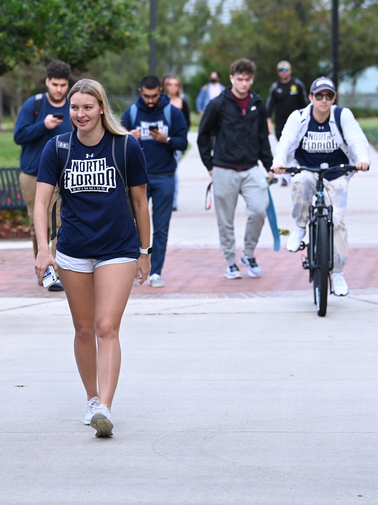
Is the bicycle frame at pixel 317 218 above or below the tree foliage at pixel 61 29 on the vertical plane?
below

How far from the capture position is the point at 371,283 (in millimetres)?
8742

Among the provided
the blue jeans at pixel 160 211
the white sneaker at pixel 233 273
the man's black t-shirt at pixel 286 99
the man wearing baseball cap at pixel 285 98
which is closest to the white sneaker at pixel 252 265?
the white sneaker at pixel 233 273

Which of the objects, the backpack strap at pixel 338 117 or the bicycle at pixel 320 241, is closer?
the bicycle at pixel 320 241

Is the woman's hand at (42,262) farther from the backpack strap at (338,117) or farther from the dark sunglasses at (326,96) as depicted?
the backpack strap at (338,117)

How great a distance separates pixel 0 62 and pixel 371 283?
7.13 meters

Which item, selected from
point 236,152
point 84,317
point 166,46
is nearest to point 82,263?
point 84,317

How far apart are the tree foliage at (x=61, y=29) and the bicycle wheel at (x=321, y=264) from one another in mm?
6244

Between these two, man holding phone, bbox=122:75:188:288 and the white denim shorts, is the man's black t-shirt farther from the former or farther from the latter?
the white denim shorts

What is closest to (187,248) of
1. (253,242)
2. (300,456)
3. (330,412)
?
(253,242)

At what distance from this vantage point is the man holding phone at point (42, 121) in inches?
322

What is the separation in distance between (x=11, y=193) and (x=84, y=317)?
29.1 feet

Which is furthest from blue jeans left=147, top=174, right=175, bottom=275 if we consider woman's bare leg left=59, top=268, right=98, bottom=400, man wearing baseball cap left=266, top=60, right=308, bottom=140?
man wearing baseball cap left=266, top=60, right=308, bottom=140

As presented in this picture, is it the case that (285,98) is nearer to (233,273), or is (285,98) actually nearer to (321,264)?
(233,273)

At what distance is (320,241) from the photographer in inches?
293
